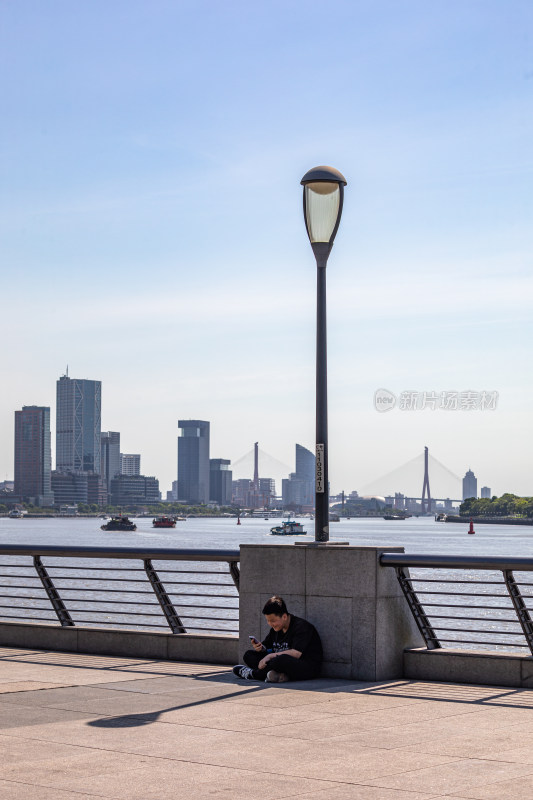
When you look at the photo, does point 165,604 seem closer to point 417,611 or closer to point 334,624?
point 334,624

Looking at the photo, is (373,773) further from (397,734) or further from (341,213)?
(341,213)

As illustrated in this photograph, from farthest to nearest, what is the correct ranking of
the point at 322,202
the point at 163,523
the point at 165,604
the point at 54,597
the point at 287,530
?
the point at 163,523 < the point at 287,530 < the point at 54,597 < the point at 165,604 < the point at 322,202

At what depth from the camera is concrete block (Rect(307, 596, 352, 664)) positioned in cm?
980

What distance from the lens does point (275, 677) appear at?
375 inches

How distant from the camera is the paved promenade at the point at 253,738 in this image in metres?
5.71

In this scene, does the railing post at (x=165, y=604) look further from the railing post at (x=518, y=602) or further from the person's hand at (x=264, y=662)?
the railing post at (x=518, y=602)

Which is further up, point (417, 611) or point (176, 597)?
point (417, 611)

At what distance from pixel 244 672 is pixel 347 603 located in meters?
1.10

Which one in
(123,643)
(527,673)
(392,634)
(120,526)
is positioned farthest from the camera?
(120,526)

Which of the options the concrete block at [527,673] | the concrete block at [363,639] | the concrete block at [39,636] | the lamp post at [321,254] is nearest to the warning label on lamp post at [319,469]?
the lamp post at [321,254]

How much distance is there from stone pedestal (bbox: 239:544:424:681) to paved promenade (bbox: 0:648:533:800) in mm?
252

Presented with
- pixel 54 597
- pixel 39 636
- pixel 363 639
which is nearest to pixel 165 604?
pixel 39 636

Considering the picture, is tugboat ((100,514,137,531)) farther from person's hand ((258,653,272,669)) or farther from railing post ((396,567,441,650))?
person's hand ((258,653,272,669))

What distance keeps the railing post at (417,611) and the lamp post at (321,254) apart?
81cm
